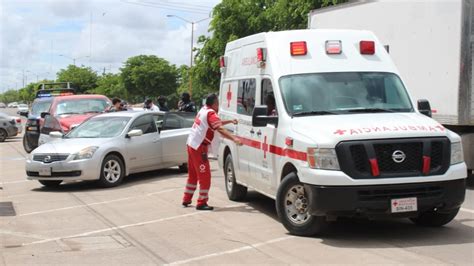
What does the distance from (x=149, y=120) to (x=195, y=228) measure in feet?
19.1

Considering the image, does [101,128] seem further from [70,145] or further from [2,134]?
[2,134]

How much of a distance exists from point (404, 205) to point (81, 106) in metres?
13.9

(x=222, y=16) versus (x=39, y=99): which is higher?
(x=222, y=16)

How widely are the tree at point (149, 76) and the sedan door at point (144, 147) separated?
50491mm

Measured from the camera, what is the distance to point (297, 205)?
7453 millimetres

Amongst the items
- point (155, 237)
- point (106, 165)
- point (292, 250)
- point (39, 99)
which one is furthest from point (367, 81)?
point (39, 99)

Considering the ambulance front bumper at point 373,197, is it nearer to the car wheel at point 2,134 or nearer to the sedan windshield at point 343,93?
the sedan windshield at point 343,93

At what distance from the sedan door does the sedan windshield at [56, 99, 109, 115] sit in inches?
228

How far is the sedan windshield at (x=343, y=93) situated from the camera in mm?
7914

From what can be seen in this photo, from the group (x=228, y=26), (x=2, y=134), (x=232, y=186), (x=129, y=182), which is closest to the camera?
(x=232, y=186)

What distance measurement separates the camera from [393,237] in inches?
289

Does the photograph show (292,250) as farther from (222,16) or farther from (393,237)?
(222,16)

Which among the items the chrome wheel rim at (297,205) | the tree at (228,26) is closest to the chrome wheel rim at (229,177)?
the chrome wheel rim at (297,205)

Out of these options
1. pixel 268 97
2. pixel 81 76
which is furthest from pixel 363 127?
pixel 81 76
